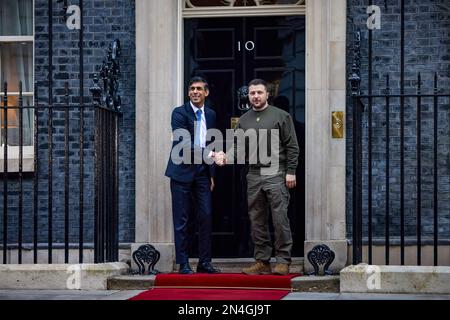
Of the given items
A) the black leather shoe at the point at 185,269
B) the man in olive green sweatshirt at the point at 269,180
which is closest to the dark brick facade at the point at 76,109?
the black leather shoe at the point at 185,269

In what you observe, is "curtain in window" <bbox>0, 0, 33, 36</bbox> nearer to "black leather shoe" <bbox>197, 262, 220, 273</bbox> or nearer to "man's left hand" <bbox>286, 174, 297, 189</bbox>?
"black leather shoe" <bbox>197, 262, 220, 273</bbox>

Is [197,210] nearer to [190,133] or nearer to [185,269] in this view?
[185,269]

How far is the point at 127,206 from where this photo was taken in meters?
12.2

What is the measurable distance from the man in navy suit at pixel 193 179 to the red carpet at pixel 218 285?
265 millimetres

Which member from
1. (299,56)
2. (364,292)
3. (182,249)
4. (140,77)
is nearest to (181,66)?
(140,77)

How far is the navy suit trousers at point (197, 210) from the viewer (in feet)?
36.8

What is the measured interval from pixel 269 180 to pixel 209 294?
4.71ft

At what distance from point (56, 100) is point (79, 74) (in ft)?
1.38

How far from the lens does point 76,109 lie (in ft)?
40.3

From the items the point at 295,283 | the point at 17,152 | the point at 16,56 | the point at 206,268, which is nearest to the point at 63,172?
the point at 17,152

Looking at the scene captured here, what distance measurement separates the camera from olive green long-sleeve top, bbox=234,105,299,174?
36.6 ft

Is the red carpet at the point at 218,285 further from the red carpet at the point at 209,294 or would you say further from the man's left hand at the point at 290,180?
the man's left hand at the point at 290,180
